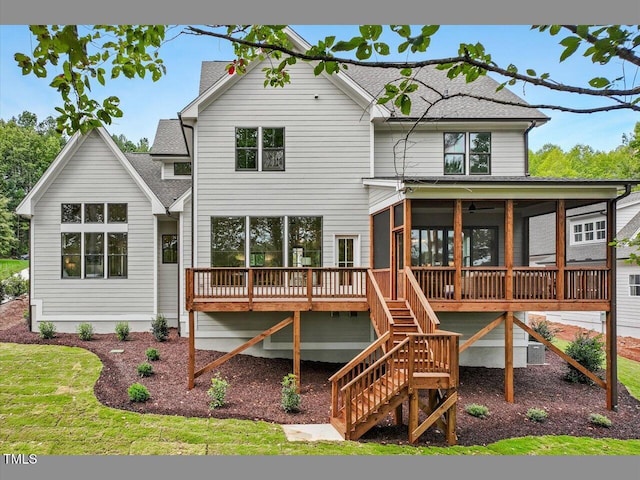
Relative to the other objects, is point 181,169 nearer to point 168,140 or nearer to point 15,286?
point 168,140

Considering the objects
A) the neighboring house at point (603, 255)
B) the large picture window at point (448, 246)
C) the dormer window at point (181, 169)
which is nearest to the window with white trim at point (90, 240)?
the dormer window at point (181, 169)

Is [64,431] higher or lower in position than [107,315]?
lower

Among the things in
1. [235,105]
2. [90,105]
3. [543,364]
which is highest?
[235,105]

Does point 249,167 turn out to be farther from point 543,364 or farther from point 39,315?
point 543,364

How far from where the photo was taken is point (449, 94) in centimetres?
Result: 975

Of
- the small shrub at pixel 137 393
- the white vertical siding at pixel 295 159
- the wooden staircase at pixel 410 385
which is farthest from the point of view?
the white vertical siding at pixel 295 159

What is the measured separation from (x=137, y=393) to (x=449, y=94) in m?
9.27

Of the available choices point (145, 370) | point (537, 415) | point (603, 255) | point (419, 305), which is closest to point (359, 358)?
point (419, 305)

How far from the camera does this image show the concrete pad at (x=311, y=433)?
5488 millimetres

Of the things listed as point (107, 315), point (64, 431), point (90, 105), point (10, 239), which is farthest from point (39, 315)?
point (90, 105)

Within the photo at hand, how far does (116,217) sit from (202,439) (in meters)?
7.02

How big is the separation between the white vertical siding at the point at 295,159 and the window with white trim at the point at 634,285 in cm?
Result: 1044

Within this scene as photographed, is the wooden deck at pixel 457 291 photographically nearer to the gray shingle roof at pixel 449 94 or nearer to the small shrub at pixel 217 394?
the small shrub at pixel 217 394

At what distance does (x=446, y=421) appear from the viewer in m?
5.70
